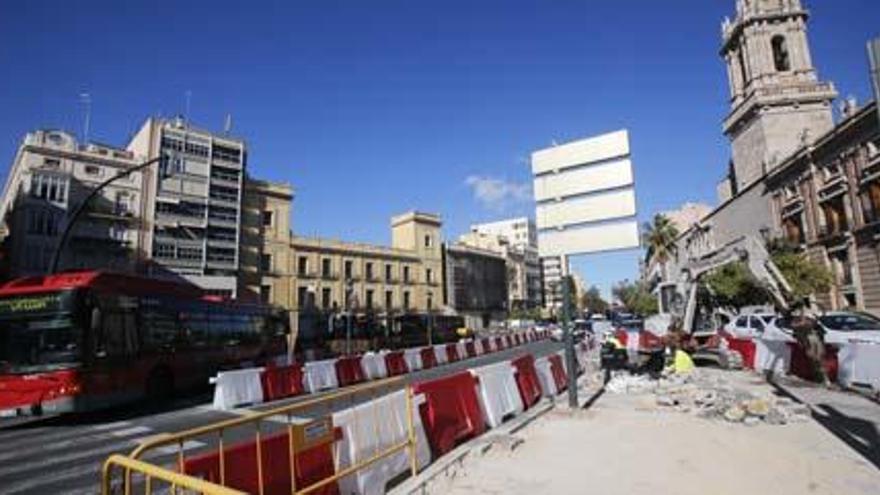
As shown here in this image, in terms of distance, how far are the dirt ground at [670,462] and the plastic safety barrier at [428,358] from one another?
44.7 feet

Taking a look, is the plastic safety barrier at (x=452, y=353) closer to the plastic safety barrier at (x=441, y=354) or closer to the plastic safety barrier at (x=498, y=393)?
the plastic safety barrier at (x=441, y=354)

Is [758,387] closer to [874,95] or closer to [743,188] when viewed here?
[874,95]

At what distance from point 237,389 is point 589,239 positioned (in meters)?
9.07

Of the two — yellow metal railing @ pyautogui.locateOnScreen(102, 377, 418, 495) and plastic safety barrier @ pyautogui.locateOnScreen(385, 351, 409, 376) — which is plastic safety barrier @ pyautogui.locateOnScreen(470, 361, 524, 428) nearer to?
yellow metal railing @ pyautogui.locateOnScreen(102, 377, 418, 495)

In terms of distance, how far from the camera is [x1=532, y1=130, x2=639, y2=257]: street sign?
11.5 m

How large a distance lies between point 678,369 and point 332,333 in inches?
1170

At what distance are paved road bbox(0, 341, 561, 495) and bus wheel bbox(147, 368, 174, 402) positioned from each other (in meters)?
0.41

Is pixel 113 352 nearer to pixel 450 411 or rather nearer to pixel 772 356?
pixel 450 411

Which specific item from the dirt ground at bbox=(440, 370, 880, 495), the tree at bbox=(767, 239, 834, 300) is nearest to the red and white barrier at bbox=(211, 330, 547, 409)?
the dirt ground at bbox=(440, 370, 880, 495)

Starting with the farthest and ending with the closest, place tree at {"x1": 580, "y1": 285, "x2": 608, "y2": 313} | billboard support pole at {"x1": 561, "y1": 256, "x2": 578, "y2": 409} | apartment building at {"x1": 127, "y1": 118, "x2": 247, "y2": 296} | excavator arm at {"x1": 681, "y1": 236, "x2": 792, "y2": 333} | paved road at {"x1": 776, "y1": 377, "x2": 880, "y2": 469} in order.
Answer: tree at {"x1": 580, "y1": 285, "x2": 608, "y2": 313}, apartment building at {"x1": 127, "y1": 118, "x2": 247, "y2": 296}, excavator arm at {"x1": 681, "y1": 236, "x2": 792, "y2": 333}, billboard support pole at {"x1": 561, "y1": 256, "x2": 578, "y2": 409}, paved road at {"x1": 776, "y1": 377, "x2": 880, "y2": 469}

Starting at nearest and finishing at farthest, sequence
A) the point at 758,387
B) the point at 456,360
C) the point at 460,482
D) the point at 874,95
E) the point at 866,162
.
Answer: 1. the point at 874,95
2. the point at 460,482
3. the point at 758,387
4. the point at 456,360
5. the point at 866,162

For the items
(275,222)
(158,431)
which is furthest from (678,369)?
(275,222)

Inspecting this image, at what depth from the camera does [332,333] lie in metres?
41.7

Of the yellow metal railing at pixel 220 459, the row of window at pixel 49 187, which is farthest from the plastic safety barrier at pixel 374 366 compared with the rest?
the row of window at pixel 49 187
